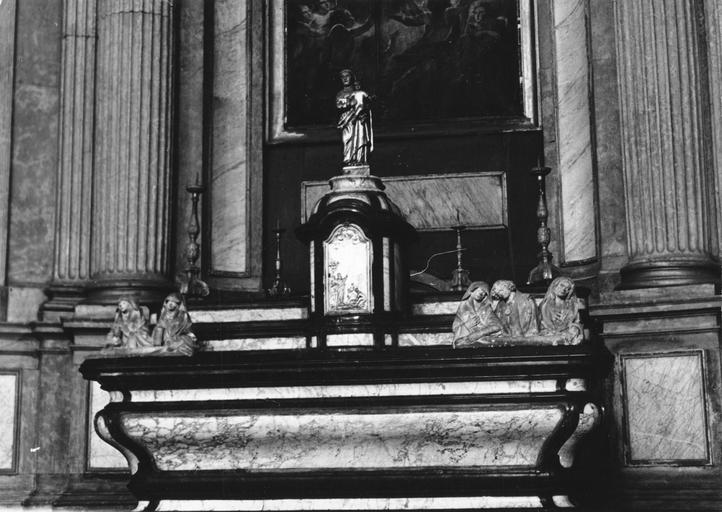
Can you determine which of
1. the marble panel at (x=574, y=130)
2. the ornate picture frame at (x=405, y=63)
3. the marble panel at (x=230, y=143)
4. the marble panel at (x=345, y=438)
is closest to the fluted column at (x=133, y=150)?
the marble panel at (x=230, y=143)

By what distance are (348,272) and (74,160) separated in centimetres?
379

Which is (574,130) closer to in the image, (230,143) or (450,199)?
(450,199)

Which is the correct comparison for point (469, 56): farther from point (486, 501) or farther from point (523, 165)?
point (486, 501)

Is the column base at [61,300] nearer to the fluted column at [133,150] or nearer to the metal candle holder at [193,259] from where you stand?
the fluted column at [133,150]

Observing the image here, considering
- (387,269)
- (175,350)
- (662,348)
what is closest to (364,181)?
(387,269)

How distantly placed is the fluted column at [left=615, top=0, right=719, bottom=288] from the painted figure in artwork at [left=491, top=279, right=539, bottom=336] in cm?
165

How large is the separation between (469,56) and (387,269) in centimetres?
362

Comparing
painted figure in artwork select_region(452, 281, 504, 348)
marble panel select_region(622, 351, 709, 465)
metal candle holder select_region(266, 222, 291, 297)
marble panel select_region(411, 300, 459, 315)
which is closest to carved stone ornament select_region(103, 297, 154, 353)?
metal candle holder select_region(266, 222, 291, 297)

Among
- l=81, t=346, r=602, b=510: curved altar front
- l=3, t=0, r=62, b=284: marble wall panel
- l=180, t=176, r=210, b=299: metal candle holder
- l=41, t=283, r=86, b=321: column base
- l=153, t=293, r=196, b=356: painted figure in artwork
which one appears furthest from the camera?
l=3, t=0, r=62, b=284: marble wall panel

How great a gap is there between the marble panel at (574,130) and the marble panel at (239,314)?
3.11 m

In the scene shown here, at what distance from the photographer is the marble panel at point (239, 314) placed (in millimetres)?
12359

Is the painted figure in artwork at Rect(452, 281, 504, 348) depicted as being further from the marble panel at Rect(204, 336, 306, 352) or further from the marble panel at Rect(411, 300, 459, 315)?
the marble panel at Rect(204, 336, 306, 352)

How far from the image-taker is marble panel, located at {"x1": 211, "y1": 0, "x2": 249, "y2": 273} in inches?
575

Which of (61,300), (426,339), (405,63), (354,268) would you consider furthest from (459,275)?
(61,300)
